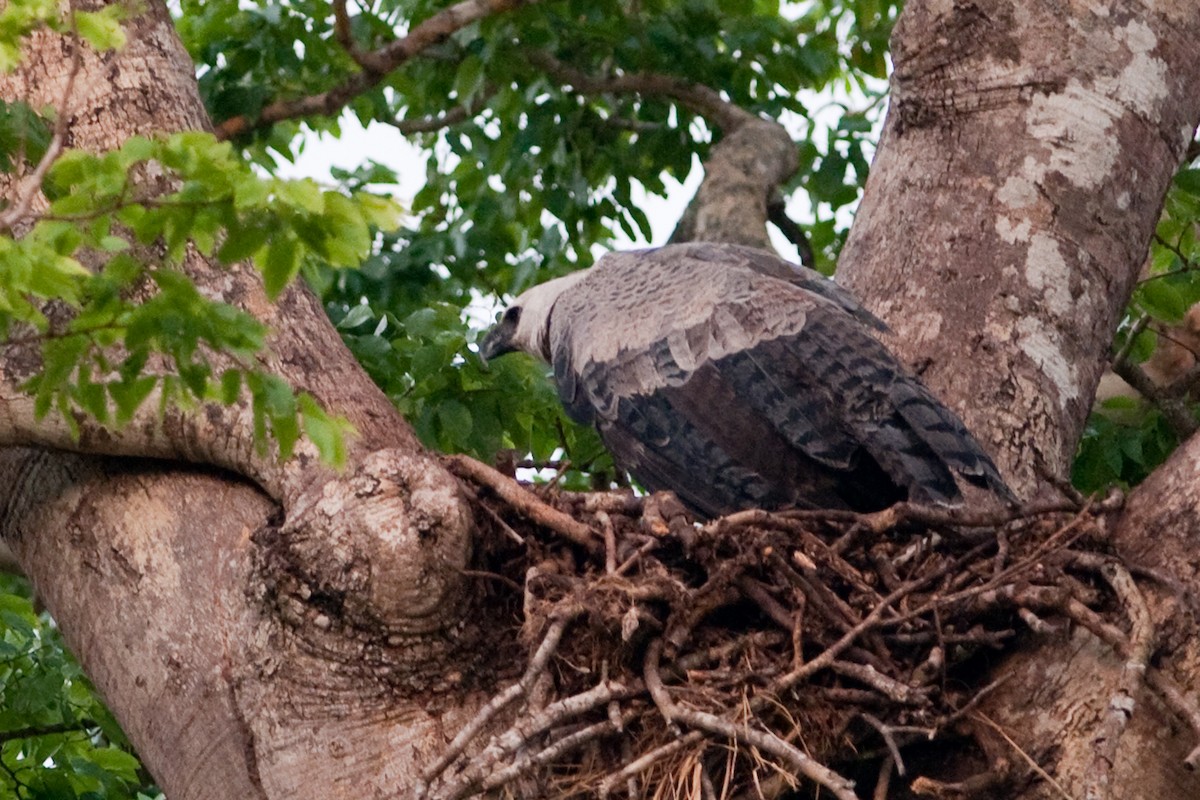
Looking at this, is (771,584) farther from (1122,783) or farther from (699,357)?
(699,357)

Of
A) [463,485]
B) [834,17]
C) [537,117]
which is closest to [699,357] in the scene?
[463,485]

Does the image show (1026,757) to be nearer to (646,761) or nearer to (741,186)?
(646,761)

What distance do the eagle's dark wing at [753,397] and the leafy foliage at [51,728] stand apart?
6.70ft

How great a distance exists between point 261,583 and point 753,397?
1.64m

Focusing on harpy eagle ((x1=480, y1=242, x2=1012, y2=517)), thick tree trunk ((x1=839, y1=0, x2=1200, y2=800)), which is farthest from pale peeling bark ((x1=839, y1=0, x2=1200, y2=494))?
harpy eagle ((x1=480, y1=242, x2=1012, y2=517))

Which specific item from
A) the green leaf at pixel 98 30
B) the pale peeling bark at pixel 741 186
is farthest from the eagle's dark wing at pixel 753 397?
the green leaf at pixel 98 30

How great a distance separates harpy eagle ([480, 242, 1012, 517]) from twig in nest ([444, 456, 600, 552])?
3.10 feet

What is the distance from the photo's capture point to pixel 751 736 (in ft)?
9.61

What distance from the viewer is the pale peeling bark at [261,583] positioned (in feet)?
10.3

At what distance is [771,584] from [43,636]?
137 inches

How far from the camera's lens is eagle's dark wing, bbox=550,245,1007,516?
4055mm

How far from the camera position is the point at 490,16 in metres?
6.52

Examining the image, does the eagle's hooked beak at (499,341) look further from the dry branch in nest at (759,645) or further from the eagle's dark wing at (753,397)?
the dry branch in nest at (759,645)

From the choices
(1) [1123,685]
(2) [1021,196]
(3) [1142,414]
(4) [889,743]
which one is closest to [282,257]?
(4) [889,743]
